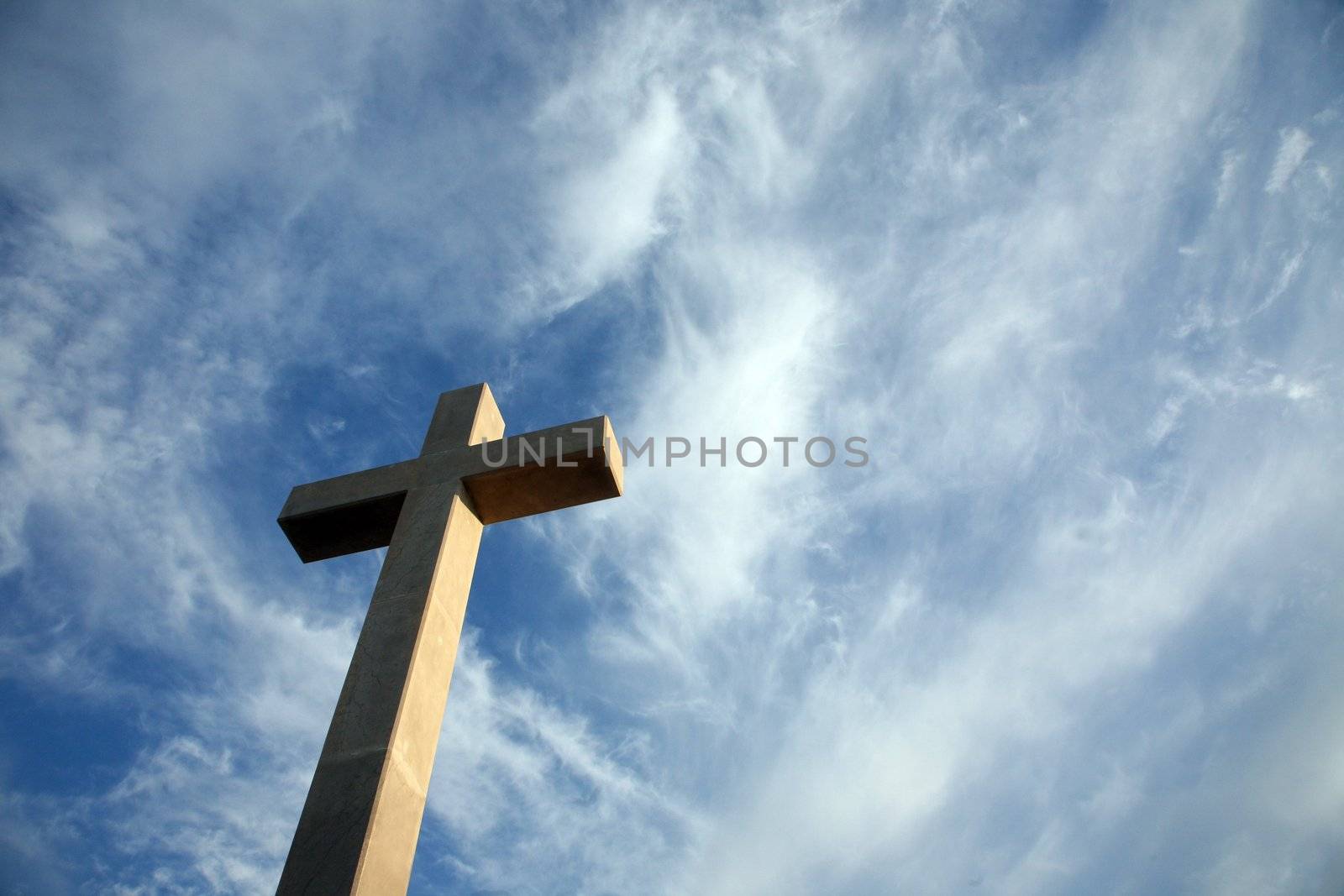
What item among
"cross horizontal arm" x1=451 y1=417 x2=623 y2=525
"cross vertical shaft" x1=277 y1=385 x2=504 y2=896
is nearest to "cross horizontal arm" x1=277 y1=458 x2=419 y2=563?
"cross vertical shaft" x1=277 y1=385 x2=504 y2=896

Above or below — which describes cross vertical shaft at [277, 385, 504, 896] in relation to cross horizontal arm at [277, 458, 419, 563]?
below

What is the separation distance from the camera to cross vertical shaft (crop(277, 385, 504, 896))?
15.0ft

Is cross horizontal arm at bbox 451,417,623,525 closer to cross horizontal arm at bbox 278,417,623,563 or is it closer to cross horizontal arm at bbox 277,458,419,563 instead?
cross horizontal arm at bbox 278,417,623,563

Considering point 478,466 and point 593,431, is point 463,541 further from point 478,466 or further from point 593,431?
point 593,431

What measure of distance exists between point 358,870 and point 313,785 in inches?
25.8

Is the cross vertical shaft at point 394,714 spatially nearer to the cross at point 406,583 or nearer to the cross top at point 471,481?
the cross at point 406,583

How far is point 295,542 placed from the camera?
7.56 m

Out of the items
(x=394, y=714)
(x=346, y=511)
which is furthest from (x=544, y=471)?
A: (x=394, y=714)

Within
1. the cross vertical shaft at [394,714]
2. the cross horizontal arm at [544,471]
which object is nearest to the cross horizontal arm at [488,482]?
the cross horizontal arm at [544,471]

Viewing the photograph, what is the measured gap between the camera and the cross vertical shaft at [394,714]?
4566 mm

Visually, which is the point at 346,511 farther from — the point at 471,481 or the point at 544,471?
the point at 544,471

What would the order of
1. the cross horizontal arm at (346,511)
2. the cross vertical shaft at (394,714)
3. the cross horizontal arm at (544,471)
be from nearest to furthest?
the cross vertical shaft at (394,714), the cross horizontal arm at (544,471), the cross horizontal arm at (346,511)

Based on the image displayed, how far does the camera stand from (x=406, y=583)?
603 centimetres

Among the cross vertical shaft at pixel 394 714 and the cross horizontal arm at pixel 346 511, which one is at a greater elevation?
the cross horizontal arm at pixel 346 511
